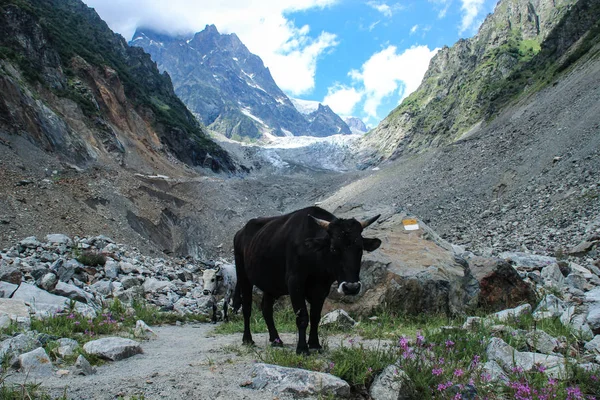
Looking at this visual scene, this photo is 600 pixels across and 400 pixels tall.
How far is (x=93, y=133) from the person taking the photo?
139ft

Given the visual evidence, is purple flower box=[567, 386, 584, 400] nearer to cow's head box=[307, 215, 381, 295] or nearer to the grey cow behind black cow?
cow's head box=[307, 215, 381, 295]

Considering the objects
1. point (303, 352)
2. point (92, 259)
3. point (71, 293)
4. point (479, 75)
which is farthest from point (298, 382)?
point (479, 75)

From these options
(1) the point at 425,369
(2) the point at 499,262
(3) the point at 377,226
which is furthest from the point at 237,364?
(3) the point at 377,226

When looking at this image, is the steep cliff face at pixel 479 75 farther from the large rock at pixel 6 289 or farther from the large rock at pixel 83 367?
the large rock at pixel 83 367

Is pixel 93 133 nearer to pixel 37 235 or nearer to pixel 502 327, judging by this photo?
pixel 37 235

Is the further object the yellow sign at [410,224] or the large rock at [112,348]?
the yellow sign at [410,224]

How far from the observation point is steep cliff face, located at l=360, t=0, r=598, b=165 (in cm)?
7362

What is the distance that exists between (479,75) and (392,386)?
11340 centimetres

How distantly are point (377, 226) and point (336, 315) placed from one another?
209 inches

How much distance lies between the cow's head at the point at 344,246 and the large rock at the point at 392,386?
3.26 ft

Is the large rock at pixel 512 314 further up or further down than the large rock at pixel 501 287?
further down

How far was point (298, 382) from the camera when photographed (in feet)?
13.1

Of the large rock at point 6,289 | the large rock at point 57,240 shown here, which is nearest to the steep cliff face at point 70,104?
the large rock at point 57,240

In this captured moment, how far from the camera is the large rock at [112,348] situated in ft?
17.3
